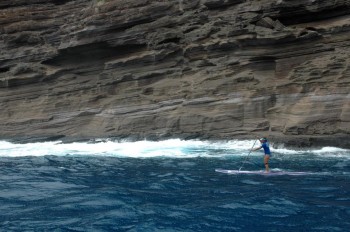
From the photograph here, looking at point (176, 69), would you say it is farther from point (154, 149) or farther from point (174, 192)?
point (174, 192)

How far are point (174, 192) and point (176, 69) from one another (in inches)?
611

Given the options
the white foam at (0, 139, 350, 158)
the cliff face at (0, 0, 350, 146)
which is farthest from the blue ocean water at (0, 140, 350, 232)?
the cliff face at (0, 0, 350, 146)

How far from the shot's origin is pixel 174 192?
12.9m

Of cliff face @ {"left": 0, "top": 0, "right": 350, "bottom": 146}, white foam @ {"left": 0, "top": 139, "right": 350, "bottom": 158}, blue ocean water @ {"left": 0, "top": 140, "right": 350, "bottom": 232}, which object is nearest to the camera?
blue ocean water @ {"left": 0, "top": 140, "right": 350, "bottom": 232}

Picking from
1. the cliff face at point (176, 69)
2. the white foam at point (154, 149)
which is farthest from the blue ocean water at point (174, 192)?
the cliff face at point (176, 69)

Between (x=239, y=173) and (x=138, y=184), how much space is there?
12.5 ft

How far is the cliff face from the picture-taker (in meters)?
23.3

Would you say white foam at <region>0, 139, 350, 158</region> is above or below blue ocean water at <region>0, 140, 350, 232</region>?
below

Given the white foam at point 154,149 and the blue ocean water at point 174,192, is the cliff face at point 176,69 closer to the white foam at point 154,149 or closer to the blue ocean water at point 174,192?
the white foam at point 154,149

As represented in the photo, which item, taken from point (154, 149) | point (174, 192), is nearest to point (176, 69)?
point (154, 149)

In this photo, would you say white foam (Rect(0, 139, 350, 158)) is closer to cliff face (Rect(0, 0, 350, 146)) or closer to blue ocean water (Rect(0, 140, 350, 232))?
blue ocean water (Rect(0, 140, 350, 232))

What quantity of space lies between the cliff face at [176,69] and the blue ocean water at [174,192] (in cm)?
310

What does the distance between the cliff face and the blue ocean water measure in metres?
3.10

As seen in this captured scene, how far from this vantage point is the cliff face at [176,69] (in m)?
23.3
